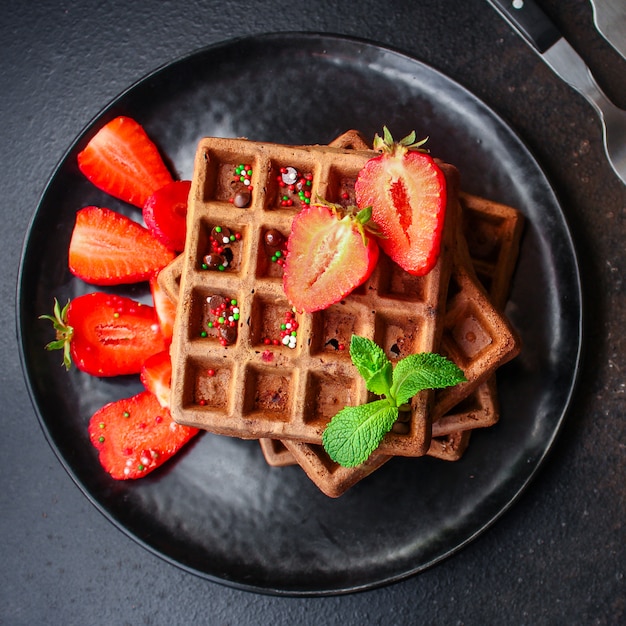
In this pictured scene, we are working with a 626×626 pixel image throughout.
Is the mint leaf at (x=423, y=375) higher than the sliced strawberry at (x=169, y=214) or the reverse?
the reverse

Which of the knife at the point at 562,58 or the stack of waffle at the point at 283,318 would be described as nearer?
the stack of waffle at the point at 283,318

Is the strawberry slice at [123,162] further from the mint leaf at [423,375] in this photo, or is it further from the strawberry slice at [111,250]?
the mint leaf at [423,375]

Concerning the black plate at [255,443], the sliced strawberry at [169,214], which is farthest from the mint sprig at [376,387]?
the sliced strawberry at [169,214]

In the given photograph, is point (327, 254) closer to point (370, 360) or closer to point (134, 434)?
point (370, 360)

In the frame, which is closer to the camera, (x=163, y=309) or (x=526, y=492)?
(x=163, y=309)

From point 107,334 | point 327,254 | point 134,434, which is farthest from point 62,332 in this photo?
point 327,254

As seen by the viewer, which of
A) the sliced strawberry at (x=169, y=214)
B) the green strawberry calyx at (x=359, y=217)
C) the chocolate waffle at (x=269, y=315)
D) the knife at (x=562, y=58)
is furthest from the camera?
the knife at (x=562, y=58)

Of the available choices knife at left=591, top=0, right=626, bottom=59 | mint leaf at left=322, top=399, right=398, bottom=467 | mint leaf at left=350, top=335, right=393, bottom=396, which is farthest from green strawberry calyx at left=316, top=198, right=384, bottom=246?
knife at left=591, top=0, right=626, bottom=59
